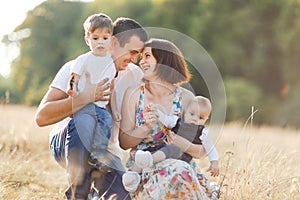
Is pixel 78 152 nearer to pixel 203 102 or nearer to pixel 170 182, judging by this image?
pixel 170 182

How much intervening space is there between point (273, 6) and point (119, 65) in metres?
18.5

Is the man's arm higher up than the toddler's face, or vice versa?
the toddler's face

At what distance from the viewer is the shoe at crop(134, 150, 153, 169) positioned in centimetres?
307

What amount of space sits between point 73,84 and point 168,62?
572 millimetres

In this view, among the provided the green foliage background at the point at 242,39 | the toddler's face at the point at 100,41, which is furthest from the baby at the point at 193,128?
the green foliage background at the point at 242,39

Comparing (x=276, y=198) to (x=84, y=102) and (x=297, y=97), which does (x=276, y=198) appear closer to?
(x=84, y=102)

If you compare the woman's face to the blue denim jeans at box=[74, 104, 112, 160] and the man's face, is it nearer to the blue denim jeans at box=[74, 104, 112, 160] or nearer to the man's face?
the man's face

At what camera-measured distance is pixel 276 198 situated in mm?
3500

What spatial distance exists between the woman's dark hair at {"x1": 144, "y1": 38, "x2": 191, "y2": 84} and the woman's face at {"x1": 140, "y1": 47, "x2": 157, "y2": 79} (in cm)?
2

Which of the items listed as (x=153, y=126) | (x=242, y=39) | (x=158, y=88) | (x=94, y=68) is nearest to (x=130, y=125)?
(x=153, y=126)

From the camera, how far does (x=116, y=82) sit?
3504 millimetres

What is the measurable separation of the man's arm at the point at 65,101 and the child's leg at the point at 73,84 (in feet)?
0.10

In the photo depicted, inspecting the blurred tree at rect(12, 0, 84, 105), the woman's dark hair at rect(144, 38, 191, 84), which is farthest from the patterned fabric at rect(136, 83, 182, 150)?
the blurred tree at rect(12, 0, 84, 105)

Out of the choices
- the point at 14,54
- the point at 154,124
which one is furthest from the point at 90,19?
the point at 14,54
